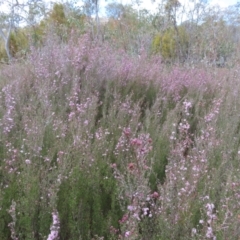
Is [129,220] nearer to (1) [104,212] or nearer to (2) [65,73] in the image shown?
(1) [104,212]

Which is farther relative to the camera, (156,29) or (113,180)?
(156,29)

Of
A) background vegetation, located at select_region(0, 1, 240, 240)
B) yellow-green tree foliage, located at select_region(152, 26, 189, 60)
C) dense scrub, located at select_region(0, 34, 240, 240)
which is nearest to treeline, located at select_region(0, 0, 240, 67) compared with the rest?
yellow-green tree foliage, located at select_region(152, 26, 189, 60)

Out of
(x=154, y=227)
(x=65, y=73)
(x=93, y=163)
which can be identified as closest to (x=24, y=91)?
(x=65, y=73)

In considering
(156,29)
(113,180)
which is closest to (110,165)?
(113,180)

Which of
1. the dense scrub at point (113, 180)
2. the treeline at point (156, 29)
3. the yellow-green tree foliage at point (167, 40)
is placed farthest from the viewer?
the yellow-green tree foliage at point (167, 40)

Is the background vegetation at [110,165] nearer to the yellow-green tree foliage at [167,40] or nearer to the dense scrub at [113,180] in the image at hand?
the dense scrub at [113,180]

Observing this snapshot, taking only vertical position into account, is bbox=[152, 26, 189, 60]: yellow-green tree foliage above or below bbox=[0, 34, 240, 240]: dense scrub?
above

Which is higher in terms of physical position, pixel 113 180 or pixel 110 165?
pixel 110 165

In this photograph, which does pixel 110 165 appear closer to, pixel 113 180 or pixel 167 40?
pixel 113 180

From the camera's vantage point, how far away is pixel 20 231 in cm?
201

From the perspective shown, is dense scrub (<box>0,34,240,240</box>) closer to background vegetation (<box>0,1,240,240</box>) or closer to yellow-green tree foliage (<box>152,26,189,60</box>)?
background vegetation (<box>0,1,240,240</box>)

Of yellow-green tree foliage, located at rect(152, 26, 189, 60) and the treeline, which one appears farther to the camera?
yellow-green tree foliage, located at rect(152, 26, 189, 60)

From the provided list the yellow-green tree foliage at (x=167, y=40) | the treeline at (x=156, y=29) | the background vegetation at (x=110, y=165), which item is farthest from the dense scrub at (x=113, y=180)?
the yellow-green tree foliage at (x=167, y=40)

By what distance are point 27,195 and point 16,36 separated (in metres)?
15.8
